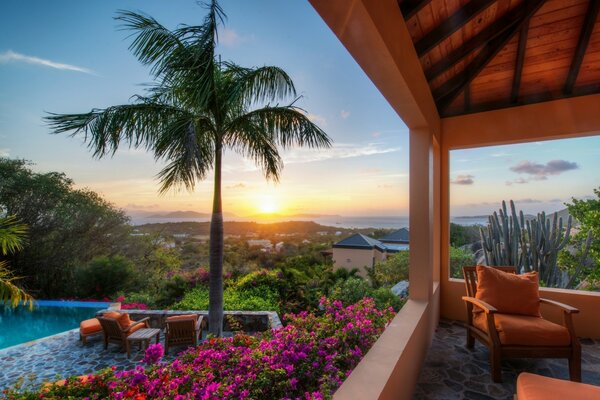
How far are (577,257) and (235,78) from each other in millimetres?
6948

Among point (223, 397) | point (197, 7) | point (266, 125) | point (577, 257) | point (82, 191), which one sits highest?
point (197, 7)

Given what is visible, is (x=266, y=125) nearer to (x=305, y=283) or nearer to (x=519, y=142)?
(x=519, y=142)

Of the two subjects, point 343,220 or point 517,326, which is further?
point 343,220

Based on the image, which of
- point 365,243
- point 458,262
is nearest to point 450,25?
point 458,262

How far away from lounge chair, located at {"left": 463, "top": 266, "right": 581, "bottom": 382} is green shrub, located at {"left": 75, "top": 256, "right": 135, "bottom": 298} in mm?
11913

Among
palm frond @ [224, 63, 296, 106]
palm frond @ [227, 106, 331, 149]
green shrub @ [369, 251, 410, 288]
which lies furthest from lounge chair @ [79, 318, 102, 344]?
green shrub @ [369, 251, 410, 288]

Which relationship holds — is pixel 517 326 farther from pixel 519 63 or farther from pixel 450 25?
pixel 519 63

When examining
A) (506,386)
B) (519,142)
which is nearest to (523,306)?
(506,386)

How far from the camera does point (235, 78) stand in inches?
210

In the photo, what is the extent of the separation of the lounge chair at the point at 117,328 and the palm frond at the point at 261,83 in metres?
4.77

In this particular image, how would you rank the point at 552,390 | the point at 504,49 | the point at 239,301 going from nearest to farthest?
1. the point at 552,390
2. the point at 504,49
3. the point at 239,301

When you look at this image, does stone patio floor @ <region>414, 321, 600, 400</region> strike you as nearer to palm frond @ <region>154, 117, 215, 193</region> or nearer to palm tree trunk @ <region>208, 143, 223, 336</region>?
palm tree trunk @ <region>208, 143, 223, 336</region>

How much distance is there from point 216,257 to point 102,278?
8.41 metres

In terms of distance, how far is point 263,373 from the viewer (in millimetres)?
1867
